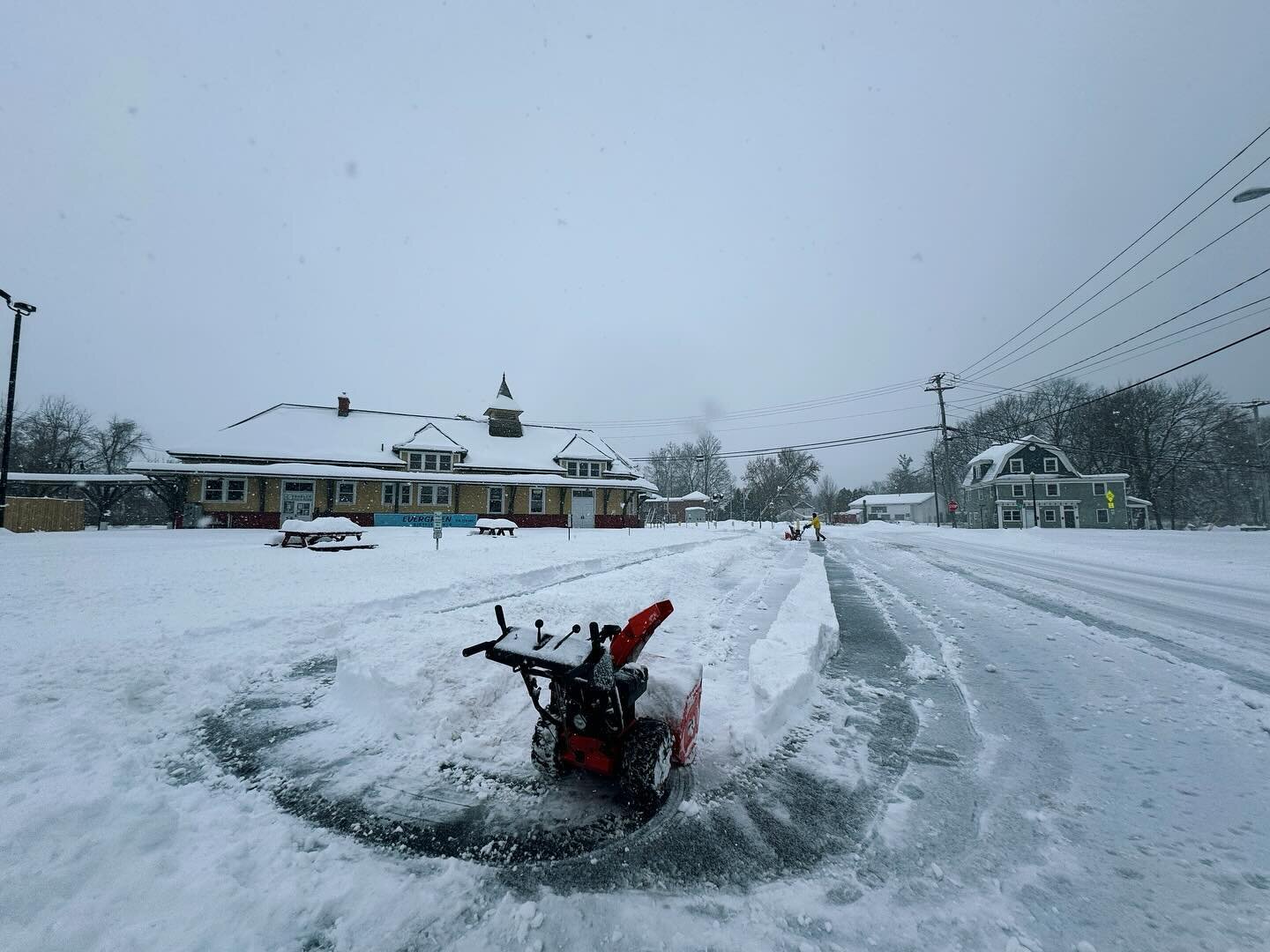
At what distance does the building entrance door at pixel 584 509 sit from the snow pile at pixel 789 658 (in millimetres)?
27133

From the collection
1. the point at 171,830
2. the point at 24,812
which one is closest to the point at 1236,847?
the point at 171,830

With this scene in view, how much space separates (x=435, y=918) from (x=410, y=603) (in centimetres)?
712

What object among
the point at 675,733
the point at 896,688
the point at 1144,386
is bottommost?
the point at 896,688

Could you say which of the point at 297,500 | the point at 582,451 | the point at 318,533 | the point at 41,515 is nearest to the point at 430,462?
the point at 297,500

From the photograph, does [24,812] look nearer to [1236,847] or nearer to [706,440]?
[1236,847]

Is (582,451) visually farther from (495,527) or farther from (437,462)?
(495,527)

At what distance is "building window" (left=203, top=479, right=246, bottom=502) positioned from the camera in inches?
1059

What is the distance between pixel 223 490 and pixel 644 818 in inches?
1309

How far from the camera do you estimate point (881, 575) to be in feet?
42.9

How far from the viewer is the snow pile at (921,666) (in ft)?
17.4

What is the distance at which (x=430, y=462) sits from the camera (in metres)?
32.5

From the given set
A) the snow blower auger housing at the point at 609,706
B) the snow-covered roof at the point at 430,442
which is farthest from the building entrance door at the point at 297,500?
the snow blower auger housing at the point at 609,706

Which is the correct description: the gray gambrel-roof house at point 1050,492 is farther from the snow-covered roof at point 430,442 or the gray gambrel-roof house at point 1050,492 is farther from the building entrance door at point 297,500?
the building entrance door at point 297,500

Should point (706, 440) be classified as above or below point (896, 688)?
above
